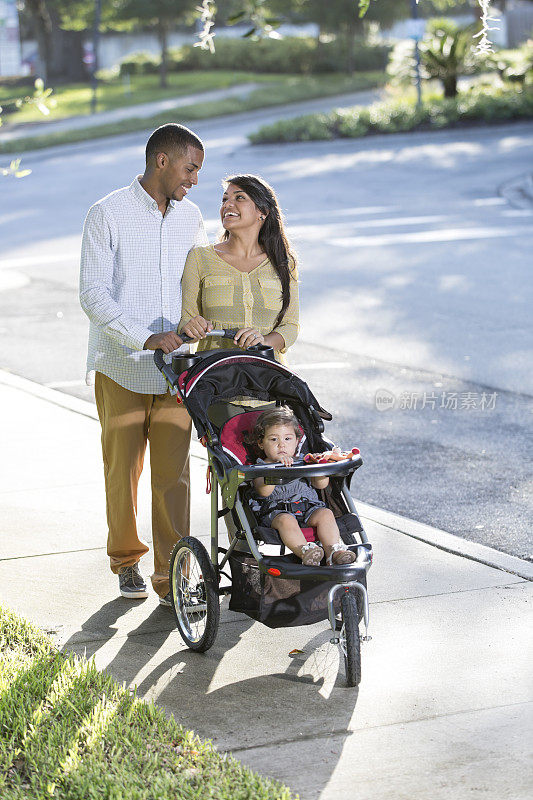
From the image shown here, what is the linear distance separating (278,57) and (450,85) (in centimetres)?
2007

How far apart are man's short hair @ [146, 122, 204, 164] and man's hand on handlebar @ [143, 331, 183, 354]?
790 mm

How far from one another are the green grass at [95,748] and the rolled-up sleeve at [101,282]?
143cm

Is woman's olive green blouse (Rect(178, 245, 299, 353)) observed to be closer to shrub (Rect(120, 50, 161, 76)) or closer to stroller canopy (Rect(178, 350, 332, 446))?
stroller canopy (Rect(178, 350, 332, 446))

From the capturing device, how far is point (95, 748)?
12.4 ft

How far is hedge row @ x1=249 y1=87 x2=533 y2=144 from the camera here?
2975 centimetres

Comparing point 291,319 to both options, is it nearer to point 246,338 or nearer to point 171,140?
point 246,338

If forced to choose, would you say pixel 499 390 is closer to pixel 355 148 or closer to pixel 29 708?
pixel 29 708

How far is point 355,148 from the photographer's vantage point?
2905 centimetres

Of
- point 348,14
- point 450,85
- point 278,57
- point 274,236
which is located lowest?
point 278,57

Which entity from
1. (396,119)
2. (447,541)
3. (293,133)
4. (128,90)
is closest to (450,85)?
(396,119)

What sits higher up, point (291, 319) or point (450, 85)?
point (291, 319)

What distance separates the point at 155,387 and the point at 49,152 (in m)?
27.1

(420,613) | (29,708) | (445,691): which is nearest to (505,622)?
(420,613)

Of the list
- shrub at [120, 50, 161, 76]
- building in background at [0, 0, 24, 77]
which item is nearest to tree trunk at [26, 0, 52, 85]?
building in background at [0, 0, 24, 77]
